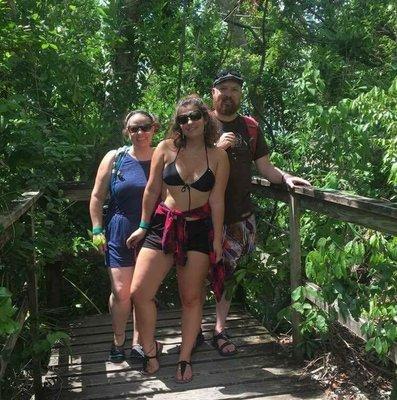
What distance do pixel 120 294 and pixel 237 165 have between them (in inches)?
44.7

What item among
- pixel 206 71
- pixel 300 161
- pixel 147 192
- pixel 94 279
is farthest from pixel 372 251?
pixel 206 71

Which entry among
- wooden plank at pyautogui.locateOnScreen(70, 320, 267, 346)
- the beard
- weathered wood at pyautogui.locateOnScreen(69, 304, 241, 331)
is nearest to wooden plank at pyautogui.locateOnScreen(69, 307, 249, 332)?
weathered wood at pyautogui.locateOnScreen(69, 304, 241, 331)

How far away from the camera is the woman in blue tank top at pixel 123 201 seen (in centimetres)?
366

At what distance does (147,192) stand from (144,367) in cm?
115

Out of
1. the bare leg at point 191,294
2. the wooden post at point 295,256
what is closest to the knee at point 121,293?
the bare leg at point 191,294

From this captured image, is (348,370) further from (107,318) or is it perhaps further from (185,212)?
(107,318)

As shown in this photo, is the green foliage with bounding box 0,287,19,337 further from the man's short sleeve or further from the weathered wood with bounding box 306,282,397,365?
the man's short sleeve

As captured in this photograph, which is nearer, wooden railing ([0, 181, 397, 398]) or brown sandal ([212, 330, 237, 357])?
wooden railing ([0, 181, 397, 398])

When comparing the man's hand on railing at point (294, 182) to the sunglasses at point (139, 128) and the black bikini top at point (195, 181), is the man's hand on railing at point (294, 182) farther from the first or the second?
the sunglasses at point (139, 128)

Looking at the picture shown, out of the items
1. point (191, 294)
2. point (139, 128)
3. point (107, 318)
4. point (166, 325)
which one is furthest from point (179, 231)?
point (107, 318)

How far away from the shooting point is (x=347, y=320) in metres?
3.14

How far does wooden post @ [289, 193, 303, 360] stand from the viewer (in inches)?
144

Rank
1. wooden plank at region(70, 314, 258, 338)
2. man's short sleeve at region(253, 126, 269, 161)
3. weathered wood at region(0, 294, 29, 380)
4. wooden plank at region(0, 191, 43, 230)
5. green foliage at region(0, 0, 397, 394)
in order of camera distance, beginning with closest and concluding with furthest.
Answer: wooden plank at region(0, 191, 43, 230)
weathered wood at region(0, 294, 29, 380)
green foliage at region(0, 0, 397, 394)
man's short sleeve at region(253, 126, 269, 161)
wooden plank at region(70, 314, 258, 338)

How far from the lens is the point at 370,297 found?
3.00m
